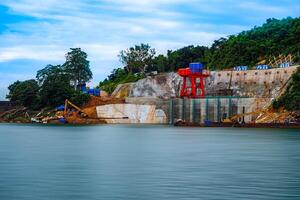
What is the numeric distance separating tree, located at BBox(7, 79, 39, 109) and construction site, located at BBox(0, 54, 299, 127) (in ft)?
10.7

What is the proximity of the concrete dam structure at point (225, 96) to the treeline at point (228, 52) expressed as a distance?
1257 centimetres

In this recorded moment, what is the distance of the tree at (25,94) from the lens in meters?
159

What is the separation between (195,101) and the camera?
443ft

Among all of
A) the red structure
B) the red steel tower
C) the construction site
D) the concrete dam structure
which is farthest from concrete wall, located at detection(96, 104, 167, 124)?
the red steel tower

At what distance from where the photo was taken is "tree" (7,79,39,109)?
159 meters

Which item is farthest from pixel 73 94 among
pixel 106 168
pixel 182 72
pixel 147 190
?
pixel 147 190

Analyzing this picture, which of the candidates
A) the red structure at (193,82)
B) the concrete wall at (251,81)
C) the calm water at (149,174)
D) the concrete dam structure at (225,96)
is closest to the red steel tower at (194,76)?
the red structure at (193,82)

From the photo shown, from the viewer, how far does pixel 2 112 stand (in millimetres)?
170500

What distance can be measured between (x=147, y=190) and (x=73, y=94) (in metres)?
122

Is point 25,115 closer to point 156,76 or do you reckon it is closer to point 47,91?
point 47,91

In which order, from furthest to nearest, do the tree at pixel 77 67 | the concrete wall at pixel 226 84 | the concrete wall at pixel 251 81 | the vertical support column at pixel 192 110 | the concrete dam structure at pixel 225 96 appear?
the tree at pixel 77 67, the vertical support column at pixel 192 110, the concrete wall at pixel 226 84, the concrete wall at pixel 251 81, the concrete dam structure at pixel 225 96

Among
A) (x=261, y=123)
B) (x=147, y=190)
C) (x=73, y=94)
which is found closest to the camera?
(x=147, y=190)

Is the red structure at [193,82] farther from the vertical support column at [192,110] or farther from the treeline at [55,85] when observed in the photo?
the treeline at [55,85]

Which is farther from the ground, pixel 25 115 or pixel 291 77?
pixel 291 77
